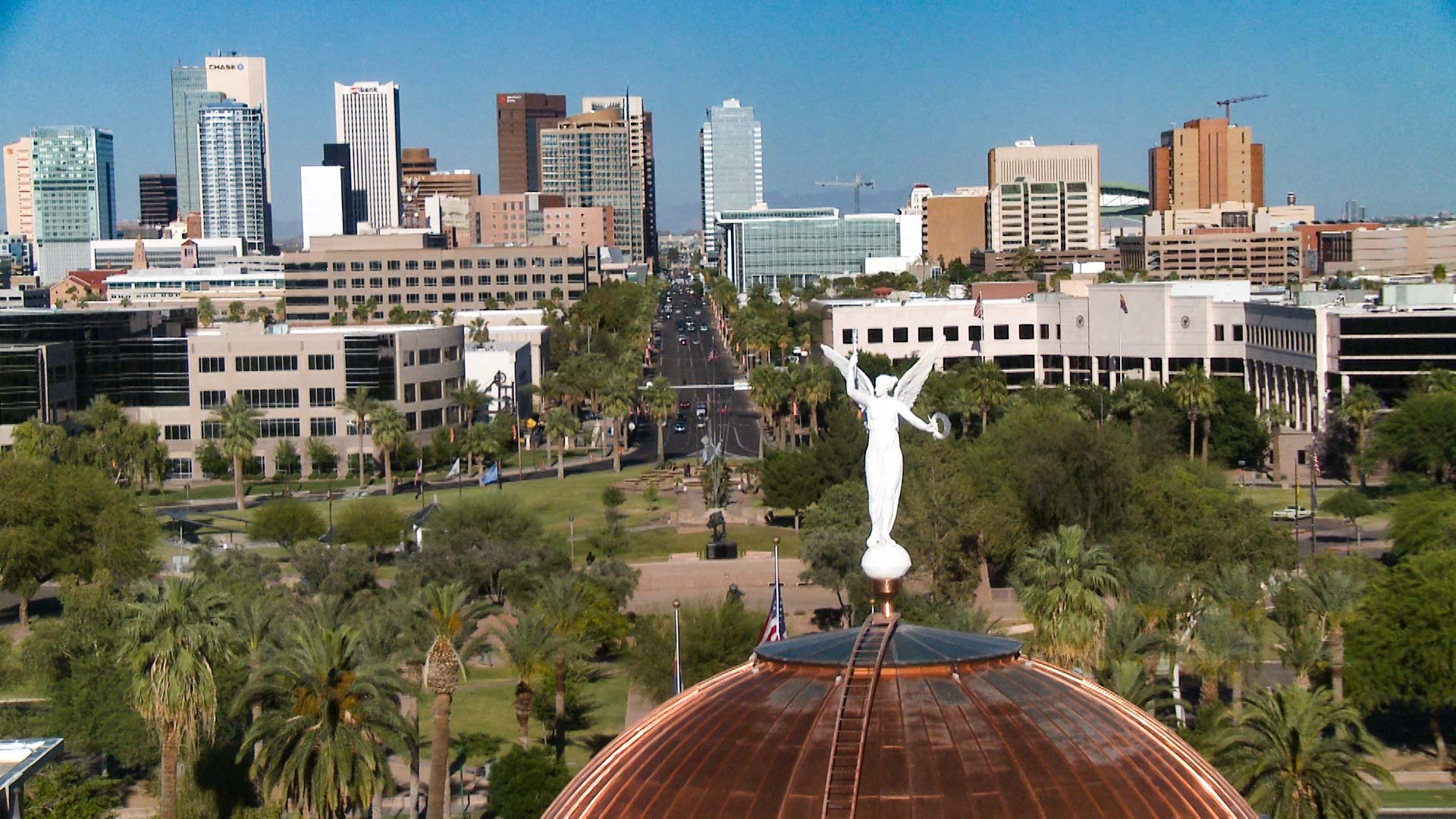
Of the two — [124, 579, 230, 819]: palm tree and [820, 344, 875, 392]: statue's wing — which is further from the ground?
[820, 344, 875, 392]: statue's wing

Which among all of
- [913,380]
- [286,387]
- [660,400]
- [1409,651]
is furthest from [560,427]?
[913,380]

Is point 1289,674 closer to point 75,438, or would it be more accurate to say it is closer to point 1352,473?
point 1352,473

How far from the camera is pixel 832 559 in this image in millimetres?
61219

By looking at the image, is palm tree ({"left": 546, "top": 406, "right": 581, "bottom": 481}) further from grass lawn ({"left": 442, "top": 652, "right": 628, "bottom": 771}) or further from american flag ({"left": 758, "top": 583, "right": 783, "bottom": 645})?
american flag ({"left": 758, "top": 583, "right": 783, "bottom": 645})

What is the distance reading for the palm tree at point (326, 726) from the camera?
1294 inches

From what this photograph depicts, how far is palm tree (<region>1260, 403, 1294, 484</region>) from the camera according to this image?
96438 millimetres

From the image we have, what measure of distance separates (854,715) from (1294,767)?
2002 cm

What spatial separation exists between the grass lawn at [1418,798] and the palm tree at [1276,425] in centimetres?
5448

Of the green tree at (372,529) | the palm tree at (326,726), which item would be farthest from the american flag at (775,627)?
the green tree at (372,529)

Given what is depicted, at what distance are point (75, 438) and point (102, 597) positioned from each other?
170 feet

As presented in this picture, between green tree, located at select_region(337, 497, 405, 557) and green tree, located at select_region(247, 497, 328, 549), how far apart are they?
88.0 inches

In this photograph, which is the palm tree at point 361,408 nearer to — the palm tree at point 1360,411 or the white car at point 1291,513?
the white car at point 1291,513

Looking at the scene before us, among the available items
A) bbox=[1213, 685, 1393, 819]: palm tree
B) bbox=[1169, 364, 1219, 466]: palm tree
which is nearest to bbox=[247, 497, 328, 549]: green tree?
bbox=[1169, 364, 1219, 466]: palm tree

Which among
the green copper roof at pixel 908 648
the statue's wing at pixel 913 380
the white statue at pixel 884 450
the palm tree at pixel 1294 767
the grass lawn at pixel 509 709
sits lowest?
the grass lawn at pixel 509 709
